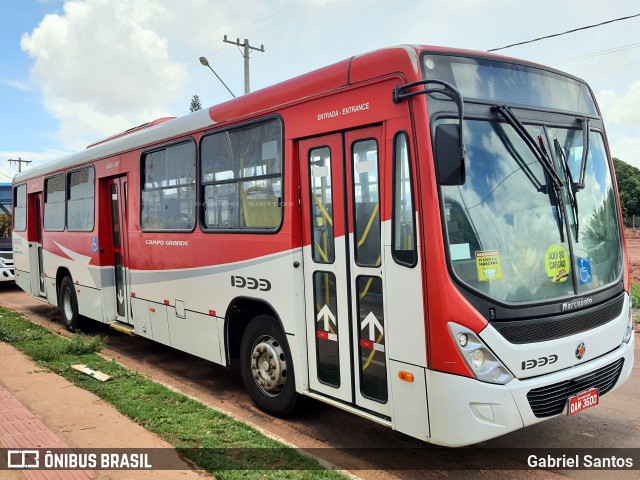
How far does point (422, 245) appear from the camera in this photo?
396 cm

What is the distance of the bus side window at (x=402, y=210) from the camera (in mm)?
4074

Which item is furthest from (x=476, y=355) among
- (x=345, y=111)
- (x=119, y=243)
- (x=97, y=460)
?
(x=119, y=243)

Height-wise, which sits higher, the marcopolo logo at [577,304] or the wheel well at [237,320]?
the marcopolo logo at [577,304]

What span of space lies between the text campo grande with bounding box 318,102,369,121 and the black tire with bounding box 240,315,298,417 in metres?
2.00

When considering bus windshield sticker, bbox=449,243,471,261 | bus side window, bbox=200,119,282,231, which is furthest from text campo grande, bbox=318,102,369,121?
bus windshield sticker, bbox=449,243,471,261

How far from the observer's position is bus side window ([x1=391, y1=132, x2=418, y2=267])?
4.07 metres

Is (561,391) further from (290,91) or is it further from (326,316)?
(290,91)

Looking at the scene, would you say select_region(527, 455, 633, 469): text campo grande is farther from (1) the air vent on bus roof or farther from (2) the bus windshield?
(1) the air vent on bus roof

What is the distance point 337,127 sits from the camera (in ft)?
15.5

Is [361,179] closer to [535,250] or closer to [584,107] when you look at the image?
[535,250]

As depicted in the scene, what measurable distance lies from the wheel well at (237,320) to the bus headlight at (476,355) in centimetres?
259

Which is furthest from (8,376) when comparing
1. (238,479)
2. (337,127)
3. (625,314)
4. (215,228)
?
(625,314)

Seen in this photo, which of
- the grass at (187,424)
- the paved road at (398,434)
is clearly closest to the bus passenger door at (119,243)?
the grass at (187,424)

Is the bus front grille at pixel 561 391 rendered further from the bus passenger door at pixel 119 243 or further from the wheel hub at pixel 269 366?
the bus passenger door at pixel 119 243
